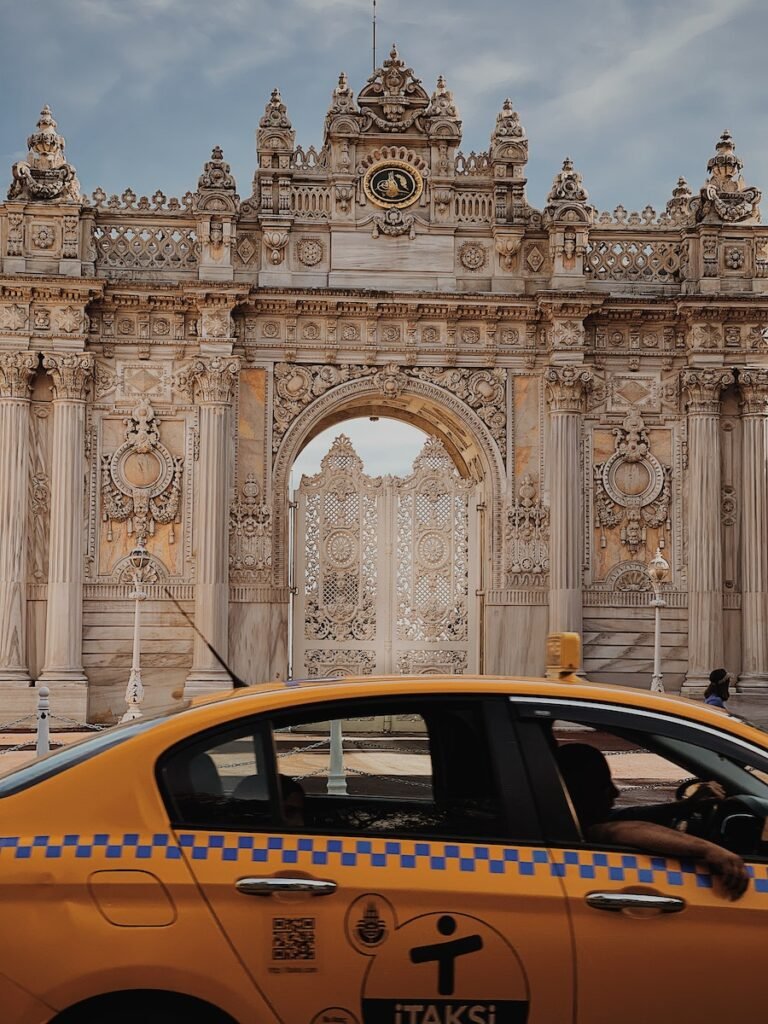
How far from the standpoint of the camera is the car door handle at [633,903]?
401cm

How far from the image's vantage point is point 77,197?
22125 mm

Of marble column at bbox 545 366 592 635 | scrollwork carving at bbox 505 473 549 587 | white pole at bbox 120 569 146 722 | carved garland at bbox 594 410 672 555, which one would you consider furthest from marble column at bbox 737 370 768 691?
white pole at bbox 120 569 146 722

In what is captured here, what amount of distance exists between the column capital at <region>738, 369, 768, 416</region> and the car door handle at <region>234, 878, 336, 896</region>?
19819mm

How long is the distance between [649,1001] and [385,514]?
1833 centimetres

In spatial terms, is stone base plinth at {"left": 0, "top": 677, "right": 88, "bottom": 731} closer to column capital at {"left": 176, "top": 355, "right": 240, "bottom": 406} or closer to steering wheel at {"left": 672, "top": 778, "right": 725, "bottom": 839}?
column capital at {"left": 176, "top": 355, "right": 240, "bottom": 406}

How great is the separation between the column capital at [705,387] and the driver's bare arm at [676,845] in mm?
18893

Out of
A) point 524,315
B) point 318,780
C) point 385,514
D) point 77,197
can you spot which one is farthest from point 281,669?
point 318,780

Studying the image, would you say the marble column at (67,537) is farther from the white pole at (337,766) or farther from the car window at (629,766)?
the car window at (629,766)

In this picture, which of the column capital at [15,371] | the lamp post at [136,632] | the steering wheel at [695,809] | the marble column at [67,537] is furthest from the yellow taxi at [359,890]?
the column capital at [15,371]

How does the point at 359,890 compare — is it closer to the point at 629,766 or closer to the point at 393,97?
the point at 629,766

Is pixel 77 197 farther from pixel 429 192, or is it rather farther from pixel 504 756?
pixel 504 756

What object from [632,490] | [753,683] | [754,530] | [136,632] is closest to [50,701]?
[136,632]

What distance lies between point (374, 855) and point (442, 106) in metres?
20.2

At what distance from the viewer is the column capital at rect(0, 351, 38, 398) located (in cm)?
2147
